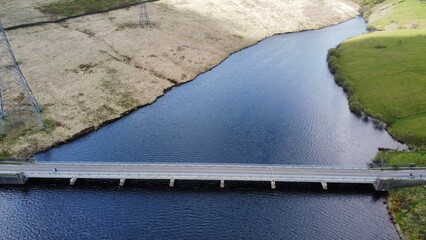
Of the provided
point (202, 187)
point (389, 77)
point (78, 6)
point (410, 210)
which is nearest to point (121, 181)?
point (202, 187)

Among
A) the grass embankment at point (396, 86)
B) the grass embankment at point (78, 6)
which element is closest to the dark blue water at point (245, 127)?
the grass embankment at point (396, 86)

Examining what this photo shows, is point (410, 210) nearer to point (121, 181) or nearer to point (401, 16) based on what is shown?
point (121, 181)

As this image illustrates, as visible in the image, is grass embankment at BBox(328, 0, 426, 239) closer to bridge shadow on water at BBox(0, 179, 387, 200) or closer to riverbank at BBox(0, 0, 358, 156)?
bridge shadow on water at BBox(0, 179, 387, 200)

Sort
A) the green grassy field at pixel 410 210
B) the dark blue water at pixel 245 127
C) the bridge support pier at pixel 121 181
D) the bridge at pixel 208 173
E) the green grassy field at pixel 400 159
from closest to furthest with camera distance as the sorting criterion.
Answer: the green grassy field at pixel 410 210 < the bridge at pixel 208 173 < the bridge support pier at pixel 121 181 < the green grassy field at pixel 400 159 < the dark blue water at pixel 245 127

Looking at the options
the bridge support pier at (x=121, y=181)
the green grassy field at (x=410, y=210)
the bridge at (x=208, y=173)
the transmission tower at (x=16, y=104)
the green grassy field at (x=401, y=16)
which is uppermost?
the green grassy field at (x=401, y=16)

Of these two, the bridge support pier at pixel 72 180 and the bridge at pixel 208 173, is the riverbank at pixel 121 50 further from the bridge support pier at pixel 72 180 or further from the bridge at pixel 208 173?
the bridge support pier at pixel 72 180

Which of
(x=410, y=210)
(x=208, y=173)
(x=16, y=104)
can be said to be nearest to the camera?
(x=410, y=210)

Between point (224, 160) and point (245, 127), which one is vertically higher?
point (245, 127)
